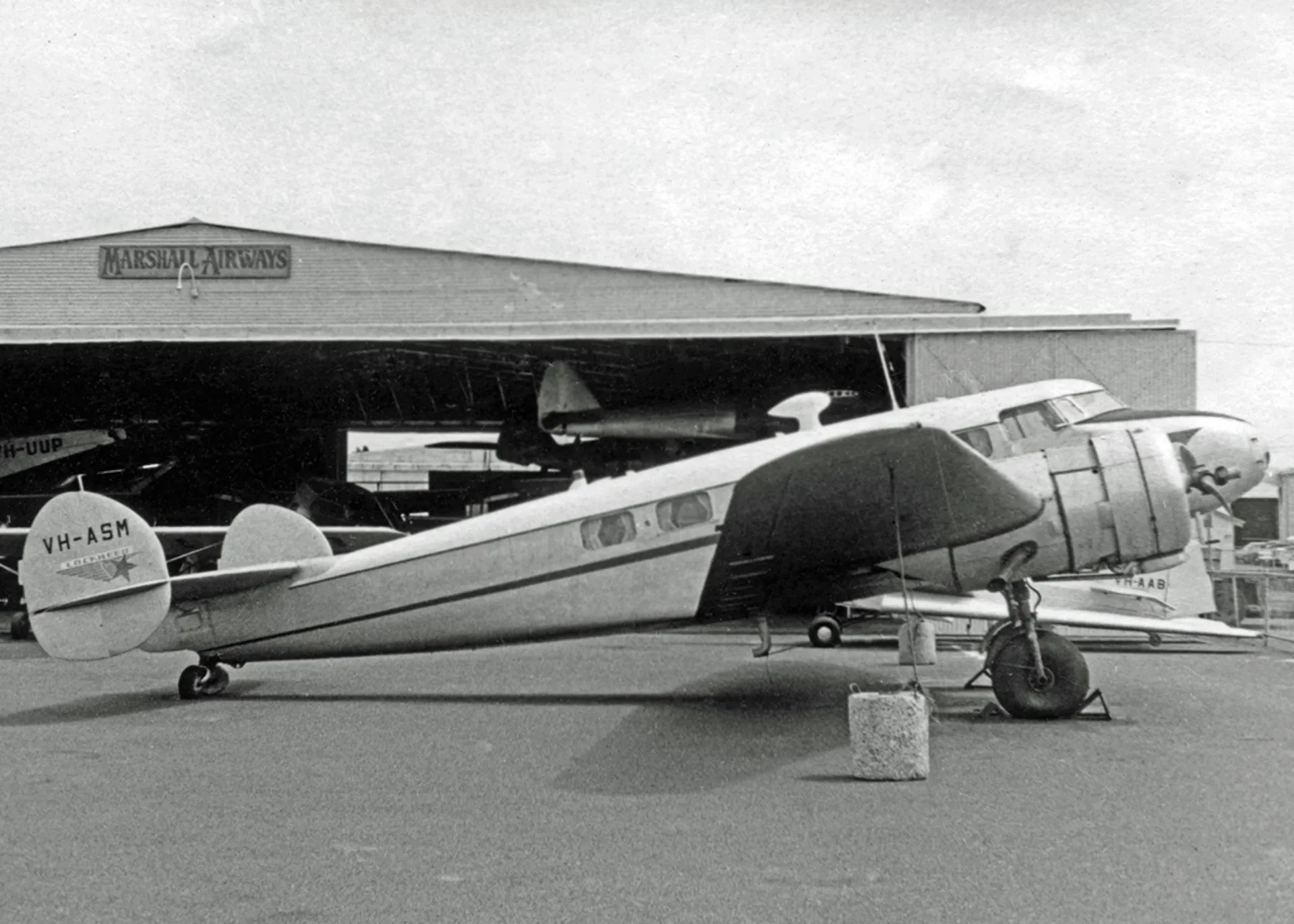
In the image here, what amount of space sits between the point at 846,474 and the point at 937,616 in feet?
23.4

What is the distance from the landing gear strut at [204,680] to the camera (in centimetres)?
1052

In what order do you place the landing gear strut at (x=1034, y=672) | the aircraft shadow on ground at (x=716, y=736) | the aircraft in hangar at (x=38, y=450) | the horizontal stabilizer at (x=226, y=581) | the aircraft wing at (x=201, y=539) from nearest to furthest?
the aircraft shadow on ground at (x=716, y=736) < the landing gear strut at (x=1034, y=672) < the horizontal stabilizer at (x=226, y=581) < the aircraft wing at (x=201, y=539) < the aircraft in hangar at (x=38, y=450)

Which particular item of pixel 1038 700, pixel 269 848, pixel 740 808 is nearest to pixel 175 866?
pixel 269 848

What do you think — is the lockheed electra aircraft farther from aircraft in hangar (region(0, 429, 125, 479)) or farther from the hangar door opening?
aircraft in hangar (region(0, 429, 125, 479))

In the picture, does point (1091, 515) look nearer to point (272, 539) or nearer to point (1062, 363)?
point (272, 539)

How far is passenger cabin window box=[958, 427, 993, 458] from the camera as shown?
9.23m

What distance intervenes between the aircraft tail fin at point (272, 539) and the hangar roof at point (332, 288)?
17.0 meters

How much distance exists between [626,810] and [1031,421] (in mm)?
5140

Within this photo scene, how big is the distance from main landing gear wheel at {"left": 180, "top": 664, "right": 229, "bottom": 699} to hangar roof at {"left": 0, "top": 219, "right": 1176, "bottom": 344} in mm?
17424

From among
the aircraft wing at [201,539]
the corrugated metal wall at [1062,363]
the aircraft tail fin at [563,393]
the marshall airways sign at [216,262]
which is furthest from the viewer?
the marshall airways sign at [216,262]

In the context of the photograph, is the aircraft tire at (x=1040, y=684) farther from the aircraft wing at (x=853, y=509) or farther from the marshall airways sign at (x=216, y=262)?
the marshall airways sign at (x=216, y=262)

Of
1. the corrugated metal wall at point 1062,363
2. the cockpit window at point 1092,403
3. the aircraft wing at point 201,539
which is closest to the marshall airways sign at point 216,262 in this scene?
the aircraft wing at point 201,539

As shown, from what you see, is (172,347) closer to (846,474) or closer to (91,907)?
(846,474)

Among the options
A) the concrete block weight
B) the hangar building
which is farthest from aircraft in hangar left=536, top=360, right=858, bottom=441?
the concrete block weight
